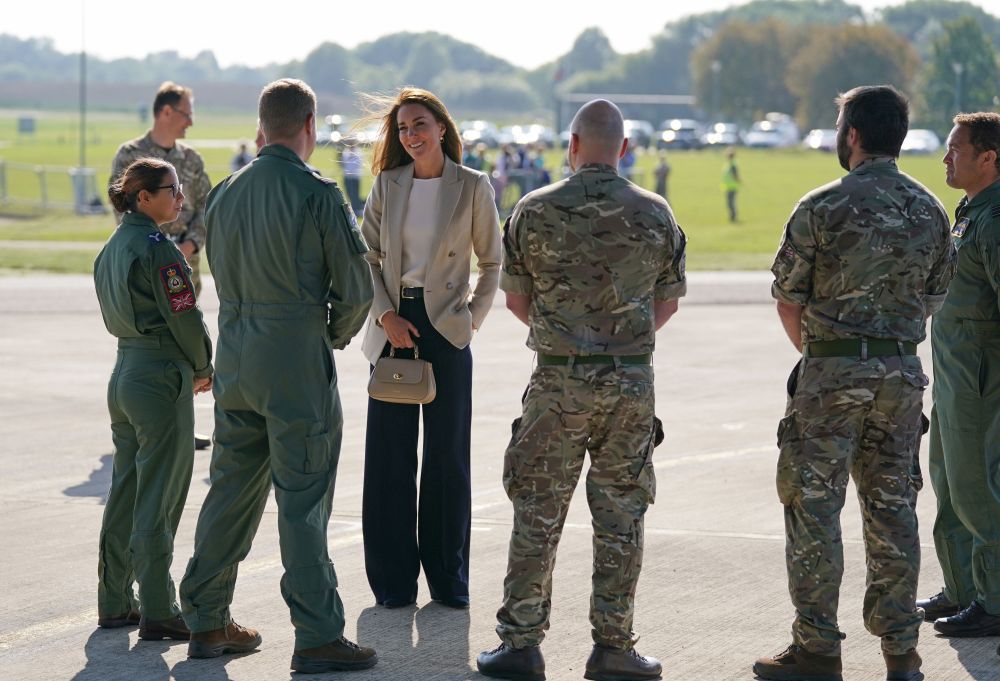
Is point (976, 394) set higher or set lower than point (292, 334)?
lower

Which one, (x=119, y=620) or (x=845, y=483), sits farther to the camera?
(x=119, y=620)

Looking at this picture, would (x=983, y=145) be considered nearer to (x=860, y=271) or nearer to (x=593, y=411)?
(x=860, y=271)

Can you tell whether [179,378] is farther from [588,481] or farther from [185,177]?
[185,177]

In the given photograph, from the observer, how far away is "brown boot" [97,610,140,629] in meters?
6.05

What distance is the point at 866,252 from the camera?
5289 millimetres

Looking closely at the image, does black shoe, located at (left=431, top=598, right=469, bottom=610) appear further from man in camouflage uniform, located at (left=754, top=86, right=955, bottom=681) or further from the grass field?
the grass field

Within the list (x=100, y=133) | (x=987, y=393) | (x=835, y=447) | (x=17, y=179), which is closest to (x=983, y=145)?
(x=987, y=393)

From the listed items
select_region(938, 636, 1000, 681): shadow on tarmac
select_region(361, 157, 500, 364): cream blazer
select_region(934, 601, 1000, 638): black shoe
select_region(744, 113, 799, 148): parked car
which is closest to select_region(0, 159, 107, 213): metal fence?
select_region(361, 157, 500, 364): cream blazer

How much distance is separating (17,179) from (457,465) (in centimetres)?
4962

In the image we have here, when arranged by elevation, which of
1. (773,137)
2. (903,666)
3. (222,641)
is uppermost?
(773,137)

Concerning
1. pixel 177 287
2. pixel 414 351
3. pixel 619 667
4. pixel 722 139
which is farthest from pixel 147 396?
pixel 722 139

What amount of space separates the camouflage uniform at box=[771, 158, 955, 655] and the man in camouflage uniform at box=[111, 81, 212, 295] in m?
5.45

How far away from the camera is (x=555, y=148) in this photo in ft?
302

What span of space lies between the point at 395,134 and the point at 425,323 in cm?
86
